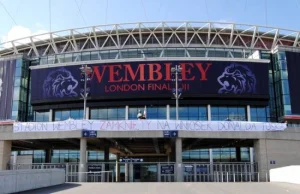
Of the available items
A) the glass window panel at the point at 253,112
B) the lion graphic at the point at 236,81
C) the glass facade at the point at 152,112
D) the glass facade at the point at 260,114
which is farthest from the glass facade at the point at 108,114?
the glass facade at the point at 260,114

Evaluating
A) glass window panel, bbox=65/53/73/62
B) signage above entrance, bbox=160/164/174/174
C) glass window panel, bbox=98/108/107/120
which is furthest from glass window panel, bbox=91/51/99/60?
signage above entrance, bbox=160/164/174/174

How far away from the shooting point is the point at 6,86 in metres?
61.4

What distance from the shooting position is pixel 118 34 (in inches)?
2689

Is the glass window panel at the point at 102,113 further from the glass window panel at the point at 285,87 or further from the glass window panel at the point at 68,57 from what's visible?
the glass window panel at the point at 285,87

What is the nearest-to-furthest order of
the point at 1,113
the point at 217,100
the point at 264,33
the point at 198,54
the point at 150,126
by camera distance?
the point at 150,126 → the point at 217,100 → the point at 1,113 → the point at 198,54 → the point at 264,33

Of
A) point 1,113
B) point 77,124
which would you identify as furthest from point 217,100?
point 1,113

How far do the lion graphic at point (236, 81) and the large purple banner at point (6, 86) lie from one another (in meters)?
35.1

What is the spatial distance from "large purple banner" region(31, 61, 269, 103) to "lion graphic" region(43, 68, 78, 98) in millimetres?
160

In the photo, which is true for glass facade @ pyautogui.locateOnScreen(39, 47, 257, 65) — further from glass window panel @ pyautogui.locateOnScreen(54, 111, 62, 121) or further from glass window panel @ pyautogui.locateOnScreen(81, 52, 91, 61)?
glass window panel @ pyautogui.locateOnScreen(54, 111, 62, 121)

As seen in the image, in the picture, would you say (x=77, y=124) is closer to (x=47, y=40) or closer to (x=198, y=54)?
(x=198, y=54)

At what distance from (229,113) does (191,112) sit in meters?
6.03

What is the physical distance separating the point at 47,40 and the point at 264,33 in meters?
43.2

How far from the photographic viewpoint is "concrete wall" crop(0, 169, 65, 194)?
54.6ft

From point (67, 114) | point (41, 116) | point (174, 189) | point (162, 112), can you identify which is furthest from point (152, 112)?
point (174, 189)
